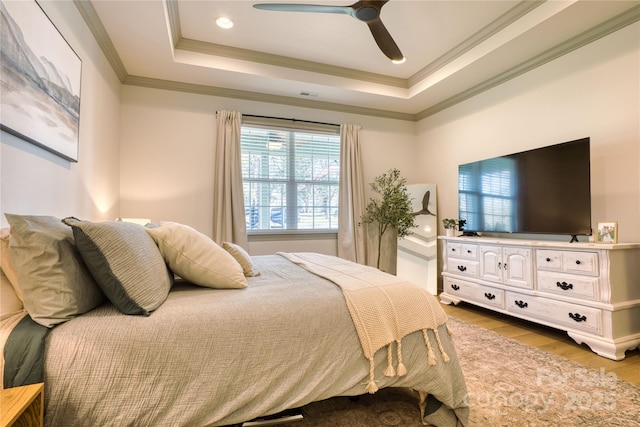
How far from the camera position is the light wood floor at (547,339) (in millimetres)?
2045

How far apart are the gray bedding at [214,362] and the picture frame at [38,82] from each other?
1138 millimetres

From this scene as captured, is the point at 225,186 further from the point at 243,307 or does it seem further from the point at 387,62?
the point at 243,307

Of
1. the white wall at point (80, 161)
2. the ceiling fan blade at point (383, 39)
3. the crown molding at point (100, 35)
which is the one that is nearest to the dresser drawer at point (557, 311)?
the ceiling fan blade at point (383, 39)

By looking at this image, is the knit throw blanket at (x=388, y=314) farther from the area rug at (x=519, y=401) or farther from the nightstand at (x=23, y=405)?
the nightstand at (x=23, y=405)

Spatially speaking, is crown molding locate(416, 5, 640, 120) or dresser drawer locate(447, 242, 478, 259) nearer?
crown molding locate(416, 5, 640, 120)

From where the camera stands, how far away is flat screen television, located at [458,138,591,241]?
8.40ft

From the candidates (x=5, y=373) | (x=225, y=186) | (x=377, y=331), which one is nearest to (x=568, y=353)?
(x=377, y=331)

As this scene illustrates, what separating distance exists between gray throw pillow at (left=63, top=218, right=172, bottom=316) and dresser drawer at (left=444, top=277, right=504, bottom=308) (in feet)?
9.86

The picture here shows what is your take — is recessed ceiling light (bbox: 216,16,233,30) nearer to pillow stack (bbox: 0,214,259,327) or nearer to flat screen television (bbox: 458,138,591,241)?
pillow stack (bbox: 0,214,259,327)

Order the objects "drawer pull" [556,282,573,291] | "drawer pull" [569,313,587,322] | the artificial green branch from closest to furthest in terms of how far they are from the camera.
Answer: "drawer pull" [569,313,587,322] < "drawer pull" [556,282,573,291] < the artificial green branch

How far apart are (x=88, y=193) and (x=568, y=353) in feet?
12.8

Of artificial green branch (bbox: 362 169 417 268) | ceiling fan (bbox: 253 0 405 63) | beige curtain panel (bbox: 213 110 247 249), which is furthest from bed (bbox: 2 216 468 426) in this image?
artificial green branch (bbox: 362 169 417 268)

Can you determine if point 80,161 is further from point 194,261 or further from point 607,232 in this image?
point 607,232

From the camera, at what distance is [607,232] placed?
2.42 metres
